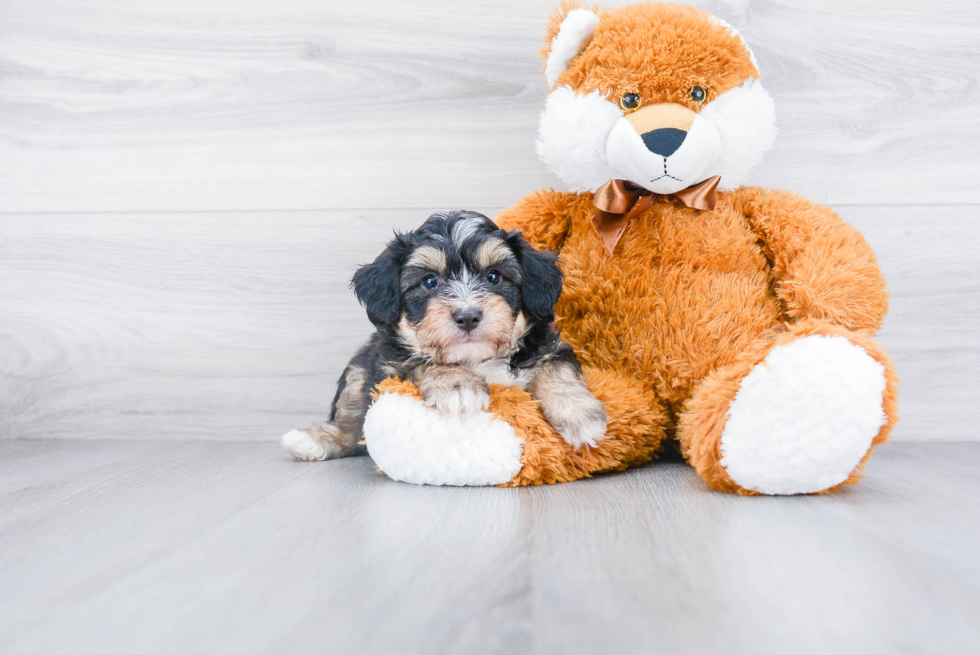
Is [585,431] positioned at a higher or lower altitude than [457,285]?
lower

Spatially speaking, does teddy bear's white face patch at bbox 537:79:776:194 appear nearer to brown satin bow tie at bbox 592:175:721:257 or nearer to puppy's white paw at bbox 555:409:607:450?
brown satin bow tie at bbox 592:175:721:257

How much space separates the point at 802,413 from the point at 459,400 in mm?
658

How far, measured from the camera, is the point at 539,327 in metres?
1.62

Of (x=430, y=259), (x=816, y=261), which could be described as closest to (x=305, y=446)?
(x=430, y=259)

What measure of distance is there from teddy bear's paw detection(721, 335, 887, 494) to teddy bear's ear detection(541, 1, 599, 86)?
88cm

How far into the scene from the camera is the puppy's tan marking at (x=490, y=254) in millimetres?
1503

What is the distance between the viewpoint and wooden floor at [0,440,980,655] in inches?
29.9

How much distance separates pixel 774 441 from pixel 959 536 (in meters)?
0.31

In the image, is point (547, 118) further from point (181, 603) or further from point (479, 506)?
point (181, 603)

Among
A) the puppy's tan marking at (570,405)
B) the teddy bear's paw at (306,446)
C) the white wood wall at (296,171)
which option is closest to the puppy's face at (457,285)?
the puppy's tan marking at (570,405)

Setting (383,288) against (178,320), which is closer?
(383,288)

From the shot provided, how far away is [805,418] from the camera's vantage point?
4.12ft

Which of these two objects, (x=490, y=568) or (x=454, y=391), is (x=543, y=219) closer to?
(x=454, y=391)

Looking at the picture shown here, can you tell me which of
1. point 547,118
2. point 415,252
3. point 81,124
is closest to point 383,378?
point 415,252
